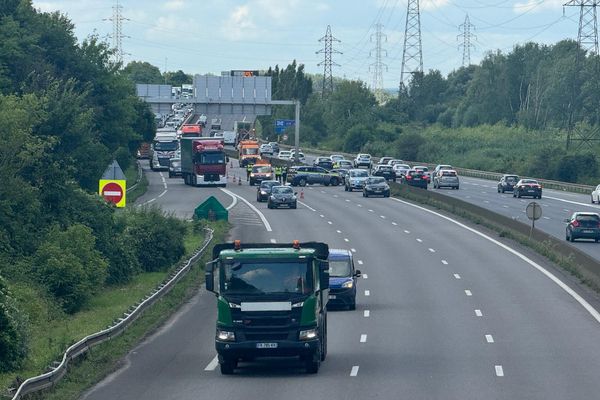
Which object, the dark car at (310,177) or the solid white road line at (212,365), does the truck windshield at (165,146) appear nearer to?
the dark car at (310,177)

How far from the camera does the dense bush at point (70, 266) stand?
3638cm

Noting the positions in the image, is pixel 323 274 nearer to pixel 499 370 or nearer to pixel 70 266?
pixel 499 370

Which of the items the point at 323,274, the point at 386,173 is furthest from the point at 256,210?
the point at 323,274

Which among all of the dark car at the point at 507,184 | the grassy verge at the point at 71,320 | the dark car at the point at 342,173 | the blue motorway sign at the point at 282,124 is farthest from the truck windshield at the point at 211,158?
the blue motorway sign at the point at 282,124

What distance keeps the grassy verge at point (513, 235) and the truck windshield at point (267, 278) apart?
18.5 meters

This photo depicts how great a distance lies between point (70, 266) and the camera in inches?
1457

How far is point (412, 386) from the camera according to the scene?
2336cm

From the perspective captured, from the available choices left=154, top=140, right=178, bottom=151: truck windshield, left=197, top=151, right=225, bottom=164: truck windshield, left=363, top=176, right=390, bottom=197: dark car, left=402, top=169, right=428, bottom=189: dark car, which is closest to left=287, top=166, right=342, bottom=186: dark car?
left=197, top=151, right=225, bottom=164: truck windshield

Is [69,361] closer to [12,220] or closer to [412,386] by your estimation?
[412,386]

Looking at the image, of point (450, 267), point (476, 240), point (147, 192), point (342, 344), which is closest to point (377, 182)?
point (147, 192)

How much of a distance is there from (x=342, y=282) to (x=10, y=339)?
42.6 feet

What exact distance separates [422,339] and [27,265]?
41.5ft

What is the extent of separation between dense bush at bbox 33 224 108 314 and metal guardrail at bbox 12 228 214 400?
1.93 metres

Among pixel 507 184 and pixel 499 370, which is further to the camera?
pixel 507 184
